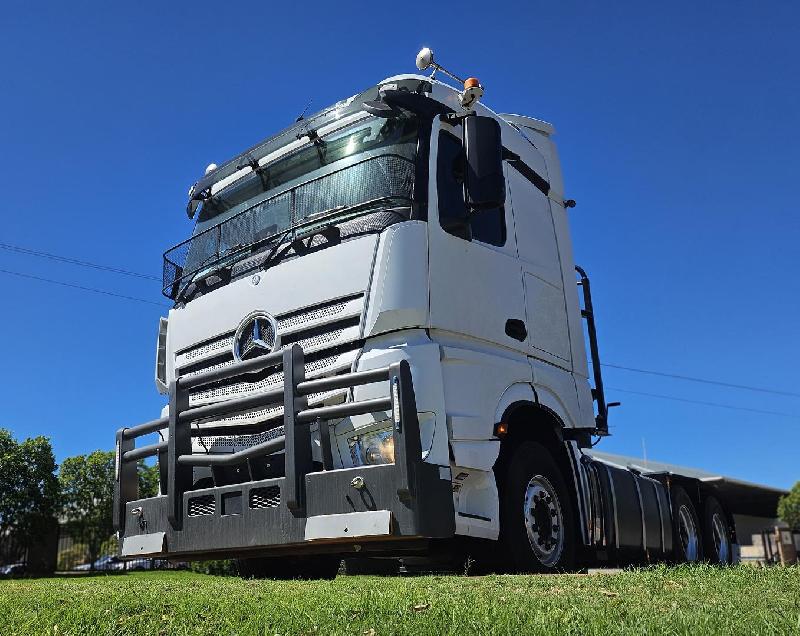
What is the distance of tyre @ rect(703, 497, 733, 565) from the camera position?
383 inches

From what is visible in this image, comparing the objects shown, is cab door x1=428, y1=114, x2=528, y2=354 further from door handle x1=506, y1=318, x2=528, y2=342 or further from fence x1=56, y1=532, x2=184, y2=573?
fence x1=56, y1=532, x2=184, y2=573

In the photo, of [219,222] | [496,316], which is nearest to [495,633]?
[496,316]

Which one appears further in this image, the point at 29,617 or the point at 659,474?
the point at 659,474

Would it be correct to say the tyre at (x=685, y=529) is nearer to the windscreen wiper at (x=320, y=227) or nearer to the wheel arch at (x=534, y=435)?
the wheel arch at (x=534, y=435)

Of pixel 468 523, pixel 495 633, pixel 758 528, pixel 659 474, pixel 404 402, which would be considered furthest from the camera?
pixel 758 528

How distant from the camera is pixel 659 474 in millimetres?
8961

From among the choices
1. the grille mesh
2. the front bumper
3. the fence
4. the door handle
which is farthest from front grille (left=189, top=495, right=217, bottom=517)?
the fence

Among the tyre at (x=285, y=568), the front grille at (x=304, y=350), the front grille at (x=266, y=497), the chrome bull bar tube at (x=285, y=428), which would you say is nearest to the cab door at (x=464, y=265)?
the front grille at (x=304, y=350)

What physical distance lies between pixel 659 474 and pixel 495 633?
21.2 feet

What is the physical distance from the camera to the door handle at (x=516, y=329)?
19.6 ft

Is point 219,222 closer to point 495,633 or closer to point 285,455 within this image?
point 285,455

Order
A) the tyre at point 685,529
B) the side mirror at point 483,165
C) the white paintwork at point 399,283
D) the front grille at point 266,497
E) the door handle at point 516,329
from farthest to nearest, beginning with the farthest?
the tyre at point 685,529 < the door handle at point 516,329 < the side mirror at point 483,165 < the white paintwork at point 399,283 < the front grille at point 266,497

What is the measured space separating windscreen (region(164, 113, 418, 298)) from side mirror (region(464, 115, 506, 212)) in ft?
1.32

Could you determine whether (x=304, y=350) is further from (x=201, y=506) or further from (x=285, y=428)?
(x=201, y=506)
